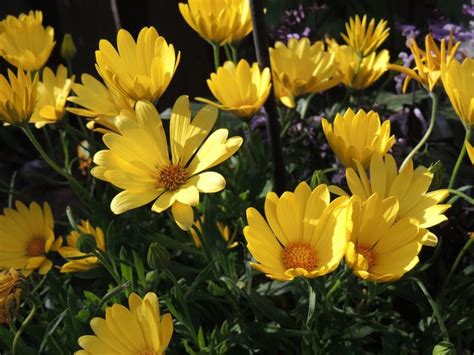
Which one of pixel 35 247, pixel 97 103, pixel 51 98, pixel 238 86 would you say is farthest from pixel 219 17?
pixel 35 247

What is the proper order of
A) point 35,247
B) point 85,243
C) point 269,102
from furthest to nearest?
point 35,247
point 269,102
point 85,243

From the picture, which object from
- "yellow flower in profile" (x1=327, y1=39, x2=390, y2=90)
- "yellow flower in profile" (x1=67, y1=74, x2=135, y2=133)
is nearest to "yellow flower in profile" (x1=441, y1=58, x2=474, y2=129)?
"yellow flower in profile" (x1=327, y1=39, x2=390, y2=90)

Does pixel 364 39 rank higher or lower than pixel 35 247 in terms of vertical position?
higher

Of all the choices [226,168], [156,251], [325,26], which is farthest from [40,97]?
[325,26]

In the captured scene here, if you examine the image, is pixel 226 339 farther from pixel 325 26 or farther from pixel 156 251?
pixel 325 26

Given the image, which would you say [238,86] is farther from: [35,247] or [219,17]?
[35,247]

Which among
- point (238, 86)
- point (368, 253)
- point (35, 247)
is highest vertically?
point (238, 86)
